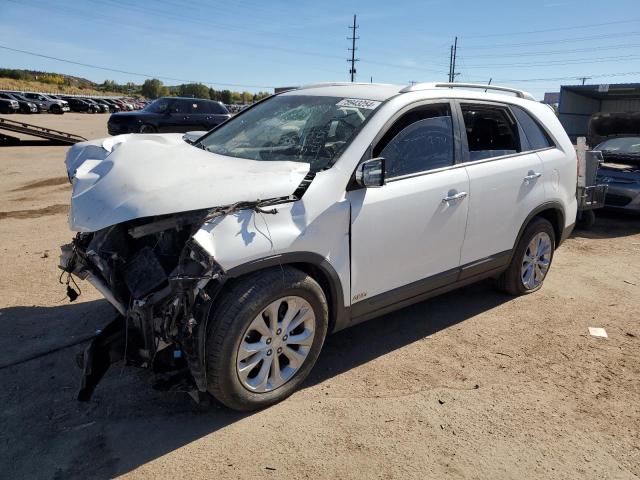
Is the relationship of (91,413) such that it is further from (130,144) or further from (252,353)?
(130,144)

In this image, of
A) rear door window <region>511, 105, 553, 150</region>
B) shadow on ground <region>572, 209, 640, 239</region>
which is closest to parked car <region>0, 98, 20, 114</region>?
shadow on ground <region>572, 209, 640, 239</region>

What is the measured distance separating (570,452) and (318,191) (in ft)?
6.74

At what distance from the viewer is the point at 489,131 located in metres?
4.31

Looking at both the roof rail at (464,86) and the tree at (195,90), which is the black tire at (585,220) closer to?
the roof rail at (464,86)

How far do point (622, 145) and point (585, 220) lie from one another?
2477 millimetres

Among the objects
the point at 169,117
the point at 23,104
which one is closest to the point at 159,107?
the point at 169,117

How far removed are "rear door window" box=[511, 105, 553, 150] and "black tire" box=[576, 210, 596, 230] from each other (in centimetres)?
378

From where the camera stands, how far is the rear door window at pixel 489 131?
411 centimetres

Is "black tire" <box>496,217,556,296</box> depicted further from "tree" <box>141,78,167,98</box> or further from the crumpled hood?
"tree" <box>141,78,167,98</box>

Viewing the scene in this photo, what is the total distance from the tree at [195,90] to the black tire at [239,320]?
4333 inches

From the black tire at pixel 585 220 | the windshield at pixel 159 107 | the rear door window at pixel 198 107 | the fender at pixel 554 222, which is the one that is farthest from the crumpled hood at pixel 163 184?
the rear door window at pixel 198 107

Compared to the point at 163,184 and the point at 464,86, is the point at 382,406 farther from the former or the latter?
the point at 464,86

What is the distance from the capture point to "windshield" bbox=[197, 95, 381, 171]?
351 cm

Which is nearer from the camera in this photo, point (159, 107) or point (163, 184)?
point (163, 184)
